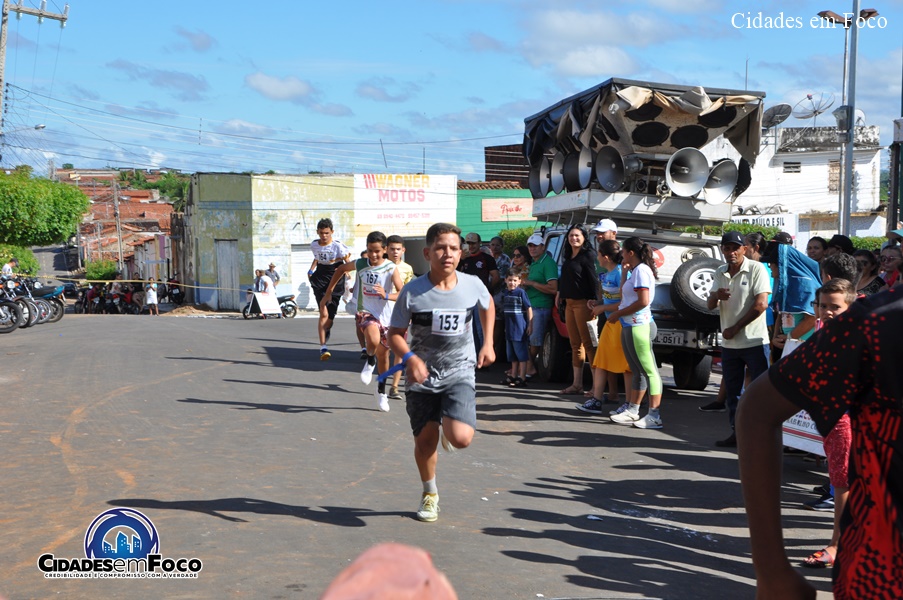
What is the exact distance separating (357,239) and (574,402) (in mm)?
34882

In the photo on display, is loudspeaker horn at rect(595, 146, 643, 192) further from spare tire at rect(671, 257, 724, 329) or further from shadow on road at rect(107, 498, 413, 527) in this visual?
shadow on road at rect(107, 498, 413, 527)

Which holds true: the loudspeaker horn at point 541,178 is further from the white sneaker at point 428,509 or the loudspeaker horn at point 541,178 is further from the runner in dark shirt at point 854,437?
the runner in dark shirt at point 854,437

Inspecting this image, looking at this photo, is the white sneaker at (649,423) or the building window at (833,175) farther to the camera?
the building window at (833,175)

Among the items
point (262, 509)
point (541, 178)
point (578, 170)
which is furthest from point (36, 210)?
point (262, 509)

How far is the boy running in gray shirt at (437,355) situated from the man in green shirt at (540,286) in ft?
21.0

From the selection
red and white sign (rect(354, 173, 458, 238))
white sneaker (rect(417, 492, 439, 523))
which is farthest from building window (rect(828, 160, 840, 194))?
white sneaker (rect(417, 492, 439, 523))

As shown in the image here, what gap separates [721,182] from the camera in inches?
530

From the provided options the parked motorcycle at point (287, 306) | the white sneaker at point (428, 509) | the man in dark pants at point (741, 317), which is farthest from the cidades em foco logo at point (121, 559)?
the parked motorcycle at point (287, 306)

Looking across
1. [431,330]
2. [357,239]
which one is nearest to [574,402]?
[431,330]

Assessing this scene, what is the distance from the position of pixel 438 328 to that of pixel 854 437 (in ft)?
14.5

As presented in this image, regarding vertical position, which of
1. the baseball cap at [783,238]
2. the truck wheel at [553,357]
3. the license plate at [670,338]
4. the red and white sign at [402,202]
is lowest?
the truck wheel at [553,357]

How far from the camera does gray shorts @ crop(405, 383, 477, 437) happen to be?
632 centimetres

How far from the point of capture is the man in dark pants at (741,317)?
911 centimetres

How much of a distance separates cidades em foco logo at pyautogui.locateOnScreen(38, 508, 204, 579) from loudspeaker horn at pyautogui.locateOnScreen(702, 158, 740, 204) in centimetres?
970
